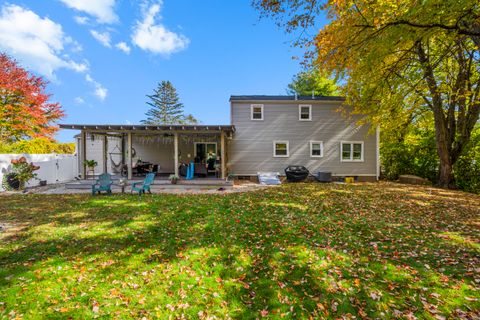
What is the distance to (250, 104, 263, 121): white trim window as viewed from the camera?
46.2 feet

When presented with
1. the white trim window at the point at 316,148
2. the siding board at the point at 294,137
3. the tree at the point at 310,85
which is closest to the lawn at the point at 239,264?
the siding board at the point at 294,137

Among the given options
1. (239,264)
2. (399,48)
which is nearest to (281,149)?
(399,48)

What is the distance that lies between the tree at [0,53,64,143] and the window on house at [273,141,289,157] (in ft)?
64.3

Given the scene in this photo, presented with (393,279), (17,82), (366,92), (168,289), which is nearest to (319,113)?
(366,92)

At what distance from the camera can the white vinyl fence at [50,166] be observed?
10.3m

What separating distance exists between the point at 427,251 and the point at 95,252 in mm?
6097

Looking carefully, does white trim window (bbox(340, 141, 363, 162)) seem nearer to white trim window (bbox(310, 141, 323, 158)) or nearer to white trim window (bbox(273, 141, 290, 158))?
white trim window (bbox(310, 141, 323, 158))

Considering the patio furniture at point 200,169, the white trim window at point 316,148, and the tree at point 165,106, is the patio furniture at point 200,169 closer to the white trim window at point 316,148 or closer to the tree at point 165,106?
the white trim window at point 316,148

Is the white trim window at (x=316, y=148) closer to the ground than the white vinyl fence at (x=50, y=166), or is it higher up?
higher up

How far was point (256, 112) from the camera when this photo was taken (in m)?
14.2

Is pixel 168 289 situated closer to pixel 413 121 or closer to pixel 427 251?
pixel 427 251

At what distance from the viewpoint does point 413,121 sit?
15.9 meters

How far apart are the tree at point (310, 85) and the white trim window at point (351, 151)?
798 cm

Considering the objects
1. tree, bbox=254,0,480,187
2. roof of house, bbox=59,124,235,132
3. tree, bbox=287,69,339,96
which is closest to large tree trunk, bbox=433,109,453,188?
tree, bbox=254,0,480,187
